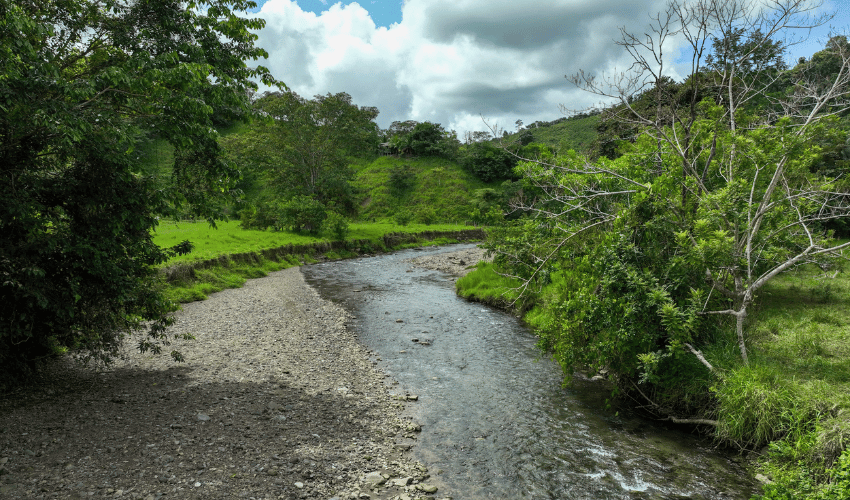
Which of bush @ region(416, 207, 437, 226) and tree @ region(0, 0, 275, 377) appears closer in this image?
tree @ region(0, 0, 275, 377)

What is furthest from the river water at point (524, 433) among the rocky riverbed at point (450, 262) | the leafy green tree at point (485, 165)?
the leafy green tree at point (485, 165)

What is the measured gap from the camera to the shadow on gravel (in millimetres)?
6480

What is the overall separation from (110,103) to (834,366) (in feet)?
54.1

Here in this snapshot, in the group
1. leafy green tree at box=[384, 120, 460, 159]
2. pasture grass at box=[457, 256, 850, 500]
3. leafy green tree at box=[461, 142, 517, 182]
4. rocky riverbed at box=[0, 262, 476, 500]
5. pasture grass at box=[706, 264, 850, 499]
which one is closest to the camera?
rocky riverbed at box=[0, 262, 476, 500]

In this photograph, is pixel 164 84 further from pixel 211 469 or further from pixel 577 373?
pixel 577 373

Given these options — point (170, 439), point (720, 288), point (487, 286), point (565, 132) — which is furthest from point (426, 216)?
point (170, 439)

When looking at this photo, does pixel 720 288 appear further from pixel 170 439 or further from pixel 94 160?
pixel 94 160

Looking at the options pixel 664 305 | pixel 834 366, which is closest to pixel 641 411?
pixel 664 305

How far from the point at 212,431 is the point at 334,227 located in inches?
1517

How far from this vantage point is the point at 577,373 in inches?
527

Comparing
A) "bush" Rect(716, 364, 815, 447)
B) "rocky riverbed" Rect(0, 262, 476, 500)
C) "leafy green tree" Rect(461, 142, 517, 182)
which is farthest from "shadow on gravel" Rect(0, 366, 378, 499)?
"leafy green tree" Rect(461, 142, 517, 182)

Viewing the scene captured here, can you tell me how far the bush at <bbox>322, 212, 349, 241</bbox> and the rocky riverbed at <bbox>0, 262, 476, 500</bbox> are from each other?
3240 cm

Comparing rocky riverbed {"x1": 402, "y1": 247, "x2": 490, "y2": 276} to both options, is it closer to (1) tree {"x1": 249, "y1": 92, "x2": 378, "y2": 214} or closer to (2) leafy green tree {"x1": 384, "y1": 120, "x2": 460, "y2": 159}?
(1) tree {"x1": 249, "y1": 92, "x2": 378, "y2": 214}

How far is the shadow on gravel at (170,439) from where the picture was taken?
6.48 m
